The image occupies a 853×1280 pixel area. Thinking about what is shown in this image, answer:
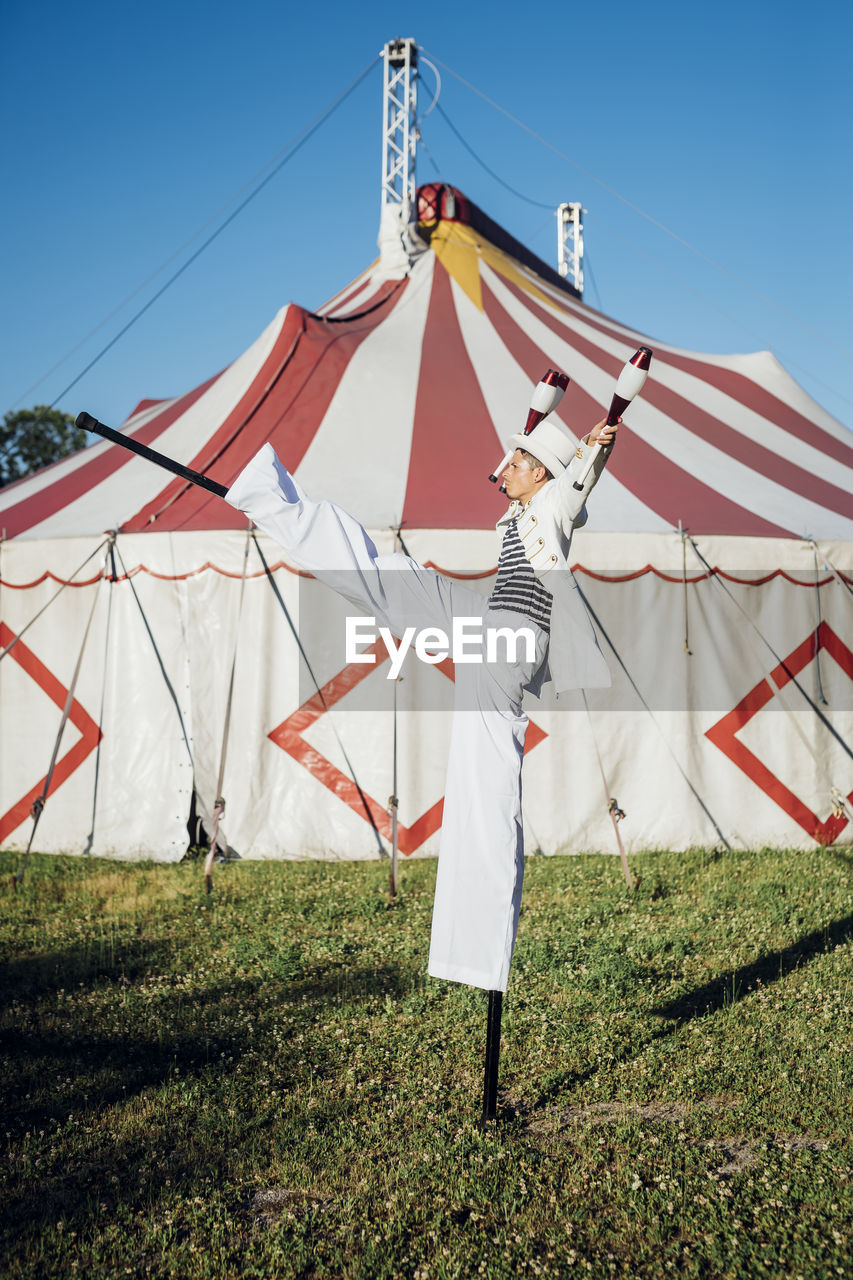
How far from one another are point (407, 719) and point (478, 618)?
243cm

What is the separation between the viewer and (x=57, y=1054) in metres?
2.58

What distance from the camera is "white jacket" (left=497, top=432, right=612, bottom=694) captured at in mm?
2189

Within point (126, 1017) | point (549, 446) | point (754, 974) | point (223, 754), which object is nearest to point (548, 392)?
point (549, 446)

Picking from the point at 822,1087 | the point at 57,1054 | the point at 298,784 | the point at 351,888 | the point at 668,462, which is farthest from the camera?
the point at 668,462

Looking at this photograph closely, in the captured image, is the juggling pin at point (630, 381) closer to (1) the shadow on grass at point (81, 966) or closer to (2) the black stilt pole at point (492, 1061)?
(2) the black stilt pole at point (492, 1061)

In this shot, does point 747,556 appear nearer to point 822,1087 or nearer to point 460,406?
point 460,406

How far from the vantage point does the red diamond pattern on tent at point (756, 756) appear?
4.66 metres

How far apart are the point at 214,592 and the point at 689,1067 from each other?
310 cm

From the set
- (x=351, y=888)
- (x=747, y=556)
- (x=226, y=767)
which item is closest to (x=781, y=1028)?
(x=351, y=888)

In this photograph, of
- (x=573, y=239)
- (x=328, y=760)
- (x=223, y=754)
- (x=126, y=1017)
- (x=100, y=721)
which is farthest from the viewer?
(x=573, y=239)

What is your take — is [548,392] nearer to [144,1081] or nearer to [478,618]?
[478,618]

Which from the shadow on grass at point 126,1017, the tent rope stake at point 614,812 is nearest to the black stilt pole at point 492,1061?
the shadow on grass at point 126,1017

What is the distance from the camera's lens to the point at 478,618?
2.21 metres

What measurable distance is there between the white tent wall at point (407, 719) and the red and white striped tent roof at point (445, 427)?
23cm
